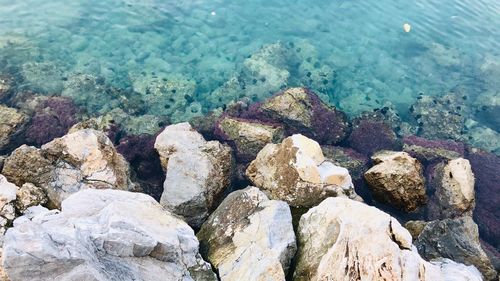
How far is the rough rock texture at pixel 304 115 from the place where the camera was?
17.9 meters

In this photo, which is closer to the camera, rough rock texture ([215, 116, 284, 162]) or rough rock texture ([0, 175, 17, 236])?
rough rock texture ([0, 175, 17, 236])

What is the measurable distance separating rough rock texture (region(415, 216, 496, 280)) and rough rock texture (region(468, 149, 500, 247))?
458 cm

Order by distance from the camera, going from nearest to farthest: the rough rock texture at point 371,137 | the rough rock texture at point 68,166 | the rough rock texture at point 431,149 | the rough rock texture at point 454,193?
1. the rough rock texture at point 68,166
2. the rough rock texture at point 454,193
3. the rough rock texture at point 431,149
4. the rough rock texture at point 371,137

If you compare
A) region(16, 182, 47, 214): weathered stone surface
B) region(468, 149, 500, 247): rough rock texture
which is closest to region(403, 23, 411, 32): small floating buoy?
region(468, 149, 500, 247): rough rock texture

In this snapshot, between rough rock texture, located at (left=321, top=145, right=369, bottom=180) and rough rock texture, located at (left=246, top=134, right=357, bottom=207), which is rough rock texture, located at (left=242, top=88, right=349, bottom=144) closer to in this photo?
rough rock texture, located at (left=321, top=145, right=369, bottom=180)

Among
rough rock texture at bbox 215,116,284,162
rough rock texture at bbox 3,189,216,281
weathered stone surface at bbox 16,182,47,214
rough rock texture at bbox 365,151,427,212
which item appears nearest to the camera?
rough rock texture at bbox 3,189,216,281

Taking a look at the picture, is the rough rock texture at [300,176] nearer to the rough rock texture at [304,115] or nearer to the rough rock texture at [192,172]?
the rough rock texture at [192,172]

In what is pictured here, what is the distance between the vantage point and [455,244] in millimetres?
10820

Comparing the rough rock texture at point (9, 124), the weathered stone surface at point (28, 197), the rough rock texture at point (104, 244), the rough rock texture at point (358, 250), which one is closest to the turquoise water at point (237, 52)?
the rough rock texture at point (9, 124)

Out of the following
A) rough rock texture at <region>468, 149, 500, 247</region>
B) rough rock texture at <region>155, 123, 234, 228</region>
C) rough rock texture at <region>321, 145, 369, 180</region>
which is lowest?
rough rock texture at <region>468, 149, 500, 247</region>

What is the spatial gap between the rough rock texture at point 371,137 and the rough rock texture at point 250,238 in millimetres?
9140

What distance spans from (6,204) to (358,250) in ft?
28.6

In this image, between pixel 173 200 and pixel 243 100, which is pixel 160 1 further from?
pixel 173 200

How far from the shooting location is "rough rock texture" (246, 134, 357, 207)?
12016 mm
